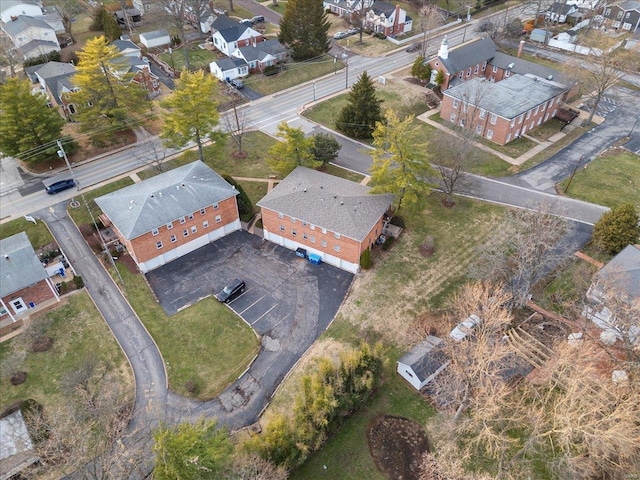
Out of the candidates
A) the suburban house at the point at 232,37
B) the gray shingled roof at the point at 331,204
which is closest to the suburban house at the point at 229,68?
the suburban house at the point at 232,37

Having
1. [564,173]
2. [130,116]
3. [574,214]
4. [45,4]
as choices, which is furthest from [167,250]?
[45,4]

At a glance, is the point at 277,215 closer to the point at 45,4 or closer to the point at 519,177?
the point at 519,177

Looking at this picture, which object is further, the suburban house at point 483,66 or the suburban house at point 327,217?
the suburban house at point 483,66

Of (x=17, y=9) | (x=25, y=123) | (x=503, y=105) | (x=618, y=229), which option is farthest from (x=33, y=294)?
(x=17, y=9)

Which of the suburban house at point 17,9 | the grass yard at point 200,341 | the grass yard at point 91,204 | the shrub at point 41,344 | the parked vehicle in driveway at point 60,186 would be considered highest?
the suburban house at point 17,9

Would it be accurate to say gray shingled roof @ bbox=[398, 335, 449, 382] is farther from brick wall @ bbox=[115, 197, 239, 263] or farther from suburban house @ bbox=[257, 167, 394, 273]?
brick wall @ bbox=[115, 197, 239, 263]

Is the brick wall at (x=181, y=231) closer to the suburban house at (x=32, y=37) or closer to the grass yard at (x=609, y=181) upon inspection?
the grass yard at (x=609, y=181)

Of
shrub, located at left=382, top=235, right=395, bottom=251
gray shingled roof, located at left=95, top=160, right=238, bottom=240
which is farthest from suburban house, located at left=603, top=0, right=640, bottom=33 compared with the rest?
gray shingled roof, located at left=95, top=160, right=238, bottom=240
